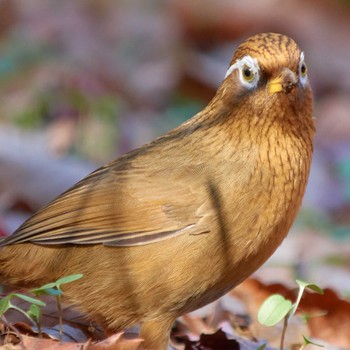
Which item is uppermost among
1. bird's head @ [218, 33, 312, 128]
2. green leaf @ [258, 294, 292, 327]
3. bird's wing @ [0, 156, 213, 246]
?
bird's head @ [218, 33, 312, 128]

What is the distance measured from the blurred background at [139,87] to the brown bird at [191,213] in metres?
1.74

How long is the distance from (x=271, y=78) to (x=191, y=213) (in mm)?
740

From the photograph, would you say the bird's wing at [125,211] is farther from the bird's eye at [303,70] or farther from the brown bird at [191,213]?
the bird's eye at [303,70]

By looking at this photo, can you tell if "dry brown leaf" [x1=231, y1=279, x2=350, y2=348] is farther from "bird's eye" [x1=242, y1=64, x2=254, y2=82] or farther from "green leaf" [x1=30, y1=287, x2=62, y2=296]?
"green leaf" [x1=30, y1=287, x2=62, y2=296]

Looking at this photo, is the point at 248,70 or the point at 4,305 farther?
the point at 248,70

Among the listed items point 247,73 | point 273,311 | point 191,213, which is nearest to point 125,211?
point 191,213

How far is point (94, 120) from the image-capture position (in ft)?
32.9

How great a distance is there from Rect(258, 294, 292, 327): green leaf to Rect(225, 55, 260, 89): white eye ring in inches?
43.6

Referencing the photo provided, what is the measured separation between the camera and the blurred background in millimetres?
8156

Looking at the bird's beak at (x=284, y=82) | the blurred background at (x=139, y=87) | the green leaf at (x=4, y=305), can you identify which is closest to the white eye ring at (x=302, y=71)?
the bird's beak at (x=284, y=82)

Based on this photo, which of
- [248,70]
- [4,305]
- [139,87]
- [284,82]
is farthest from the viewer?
[139,87]

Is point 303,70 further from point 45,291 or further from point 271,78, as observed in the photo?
point 45,291

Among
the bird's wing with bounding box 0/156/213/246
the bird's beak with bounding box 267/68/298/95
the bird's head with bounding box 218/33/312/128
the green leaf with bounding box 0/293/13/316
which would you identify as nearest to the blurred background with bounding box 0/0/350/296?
the bird's wing with bounding box 0/156/213/246

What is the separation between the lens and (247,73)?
552cm
